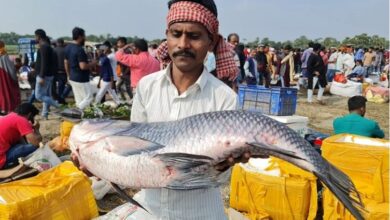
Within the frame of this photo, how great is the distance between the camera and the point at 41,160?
4367mm

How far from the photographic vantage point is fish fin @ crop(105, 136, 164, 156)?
157 centimetres

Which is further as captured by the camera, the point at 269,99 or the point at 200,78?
the point at 269,99

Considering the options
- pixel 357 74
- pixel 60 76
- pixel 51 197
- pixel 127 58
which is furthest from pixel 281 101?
pixel 357 74

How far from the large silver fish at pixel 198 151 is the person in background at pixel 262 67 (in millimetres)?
12254

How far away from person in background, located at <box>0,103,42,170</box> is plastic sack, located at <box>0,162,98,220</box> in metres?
0.94

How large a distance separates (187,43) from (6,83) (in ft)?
19.5

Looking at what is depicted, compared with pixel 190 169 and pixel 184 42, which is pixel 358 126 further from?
pixel 190 169

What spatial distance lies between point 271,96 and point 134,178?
507 centimetres

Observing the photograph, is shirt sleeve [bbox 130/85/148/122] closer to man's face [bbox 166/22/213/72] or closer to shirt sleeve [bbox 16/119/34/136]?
man's face [bbox 166/22/213/72]

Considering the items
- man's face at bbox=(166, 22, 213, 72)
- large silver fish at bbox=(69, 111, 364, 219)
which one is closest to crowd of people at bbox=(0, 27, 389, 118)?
man's face at bbox=(166, 22, 213, 72)

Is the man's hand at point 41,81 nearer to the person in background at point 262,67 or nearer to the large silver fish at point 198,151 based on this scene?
the large silver fish at point 198,151

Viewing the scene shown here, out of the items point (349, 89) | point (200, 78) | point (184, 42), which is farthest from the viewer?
point (349, 89)

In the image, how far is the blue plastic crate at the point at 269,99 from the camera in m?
6.30

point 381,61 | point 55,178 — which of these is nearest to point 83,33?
point 55,178
